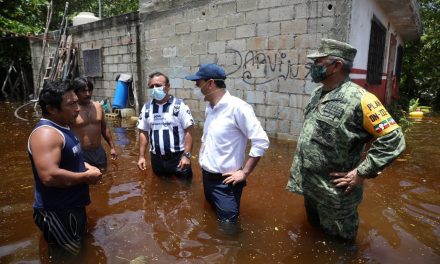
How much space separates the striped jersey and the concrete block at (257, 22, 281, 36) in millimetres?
3416

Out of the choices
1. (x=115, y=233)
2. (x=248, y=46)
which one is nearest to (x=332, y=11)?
(x=248, y=46)

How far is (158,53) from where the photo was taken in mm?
9344

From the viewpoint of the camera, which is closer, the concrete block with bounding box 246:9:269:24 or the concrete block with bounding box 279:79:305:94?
the concrete block with bounding box 279:79:305:94

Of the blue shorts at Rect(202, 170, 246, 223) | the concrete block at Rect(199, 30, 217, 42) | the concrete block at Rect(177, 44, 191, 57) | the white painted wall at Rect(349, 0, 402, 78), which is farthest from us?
the concrete block at Rect(177, 44, 191, 57)

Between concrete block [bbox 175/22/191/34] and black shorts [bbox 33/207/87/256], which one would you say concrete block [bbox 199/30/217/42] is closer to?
concrete block [bbox 175/22/191/34]

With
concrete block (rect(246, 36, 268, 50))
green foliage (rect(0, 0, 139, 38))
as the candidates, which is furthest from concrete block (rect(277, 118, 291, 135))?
green foliage (rect(0, 0, 139, 38))

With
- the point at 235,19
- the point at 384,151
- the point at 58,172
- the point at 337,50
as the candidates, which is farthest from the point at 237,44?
the point at 58,172

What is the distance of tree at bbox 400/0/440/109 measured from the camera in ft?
49.1

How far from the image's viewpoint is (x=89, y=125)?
13.9ft

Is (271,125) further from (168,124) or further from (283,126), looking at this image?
(168,124)

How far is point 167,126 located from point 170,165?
1.71ft

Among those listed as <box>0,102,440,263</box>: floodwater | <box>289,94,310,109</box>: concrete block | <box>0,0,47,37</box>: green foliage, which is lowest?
<box>0,102,440,263</box>: floodwater

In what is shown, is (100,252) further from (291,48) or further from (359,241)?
(291,48)

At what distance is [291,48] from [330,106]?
4.28 meters
